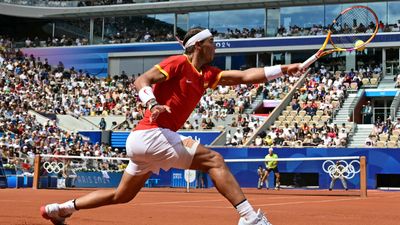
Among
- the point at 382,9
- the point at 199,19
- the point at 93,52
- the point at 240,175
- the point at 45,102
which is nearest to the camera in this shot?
the point at 240,175

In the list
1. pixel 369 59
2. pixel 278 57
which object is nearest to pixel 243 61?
pixel 278 57

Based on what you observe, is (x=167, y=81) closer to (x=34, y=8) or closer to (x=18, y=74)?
(x=18, y=74)

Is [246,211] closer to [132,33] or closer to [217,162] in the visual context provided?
[217,162]

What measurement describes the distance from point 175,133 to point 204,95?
3304cm

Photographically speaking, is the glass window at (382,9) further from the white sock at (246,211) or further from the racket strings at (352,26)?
the white sock at (246,211)

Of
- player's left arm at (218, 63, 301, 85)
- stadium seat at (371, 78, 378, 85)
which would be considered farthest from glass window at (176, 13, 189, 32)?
player's left arm at (218, 63, 301, 85)

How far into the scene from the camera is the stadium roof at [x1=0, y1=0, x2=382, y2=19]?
43.9 meters

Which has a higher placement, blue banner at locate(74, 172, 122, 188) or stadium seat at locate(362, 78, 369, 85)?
stadium seat at locate(362, 78, 369, 85)

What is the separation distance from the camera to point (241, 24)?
4500 cm

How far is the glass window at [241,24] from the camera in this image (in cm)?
4491

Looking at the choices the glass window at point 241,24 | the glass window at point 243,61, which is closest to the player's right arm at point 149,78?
the glass window at point 243,61

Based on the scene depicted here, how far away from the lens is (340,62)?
1622 inches

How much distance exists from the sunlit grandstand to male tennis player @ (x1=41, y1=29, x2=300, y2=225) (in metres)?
13.5

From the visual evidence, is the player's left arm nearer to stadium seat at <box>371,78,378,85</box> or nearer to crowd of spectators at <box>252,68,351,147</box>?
crowd of spectators at <box>252,68,351,147</box>
